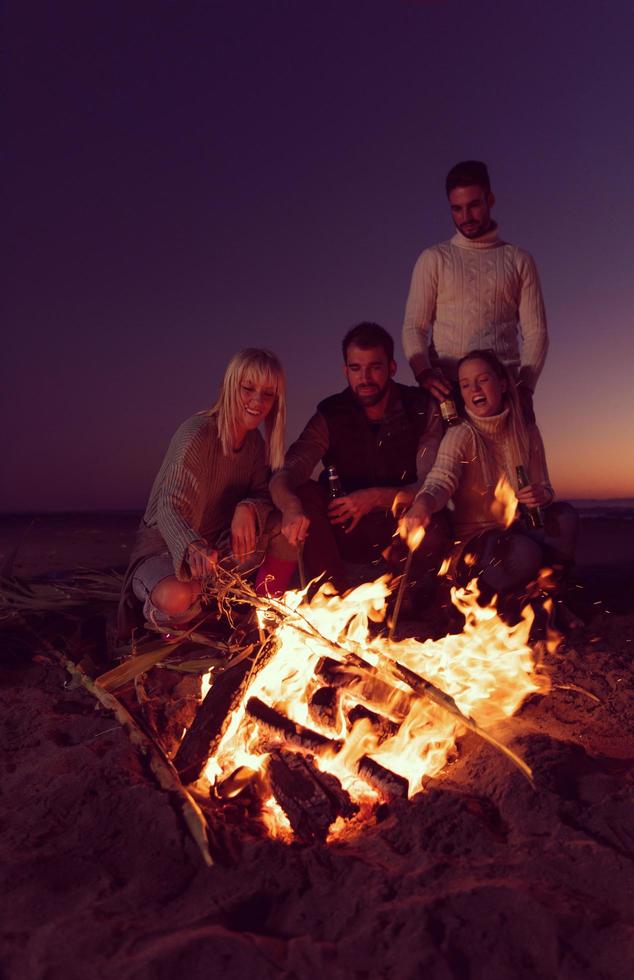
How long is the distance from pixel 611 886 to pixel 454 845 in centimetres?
46

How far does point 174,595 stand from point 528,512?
2165 millimetres

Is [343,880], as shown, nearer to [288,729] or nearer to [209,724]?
[288,729]

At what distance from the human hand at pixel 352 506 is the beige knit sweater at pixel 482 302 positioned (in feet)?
3.11

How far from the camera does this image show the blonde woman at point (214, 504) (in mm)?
3912

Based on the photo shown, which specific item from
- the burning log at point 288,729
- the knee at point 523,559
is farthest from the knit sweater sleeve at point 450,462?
the burning log at point 288,729

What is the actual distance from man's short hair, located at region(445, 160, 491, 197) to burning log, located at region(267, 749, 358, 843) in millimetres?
3476

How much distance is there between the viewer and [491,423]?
4457mm

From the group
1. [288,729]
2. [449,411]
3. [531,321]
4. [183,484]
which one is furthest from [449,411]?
[288,729]

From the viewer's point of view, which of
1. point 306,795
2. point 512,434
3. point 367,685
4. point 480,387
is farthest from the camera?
point 512,434

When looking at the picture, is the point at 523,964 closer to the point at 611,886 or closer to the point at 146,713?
the point at 611,886

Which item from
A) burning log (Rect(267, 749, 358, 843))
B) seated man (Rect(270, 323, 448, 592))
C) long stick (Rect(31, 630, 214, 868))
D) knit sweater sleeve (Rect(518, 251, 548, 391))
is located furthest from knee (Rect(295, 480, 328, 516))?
burning log (Rect(267, 749, 358, 843))

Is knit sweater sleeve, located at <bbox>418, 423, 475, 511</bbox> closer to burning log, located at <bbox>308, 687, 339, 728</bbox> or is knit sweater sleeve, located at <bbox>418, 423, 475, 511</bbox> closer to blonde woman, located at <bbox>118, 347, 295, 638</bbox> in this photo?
blonde woman, located at <bbox>118, 347, 295, 638</bbox>

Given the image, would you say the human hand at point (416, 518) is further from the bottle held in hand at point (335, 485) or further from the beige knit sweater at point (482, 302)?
the beige knit sweater at point (482, 302)

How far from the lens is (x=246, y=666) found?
310cm
